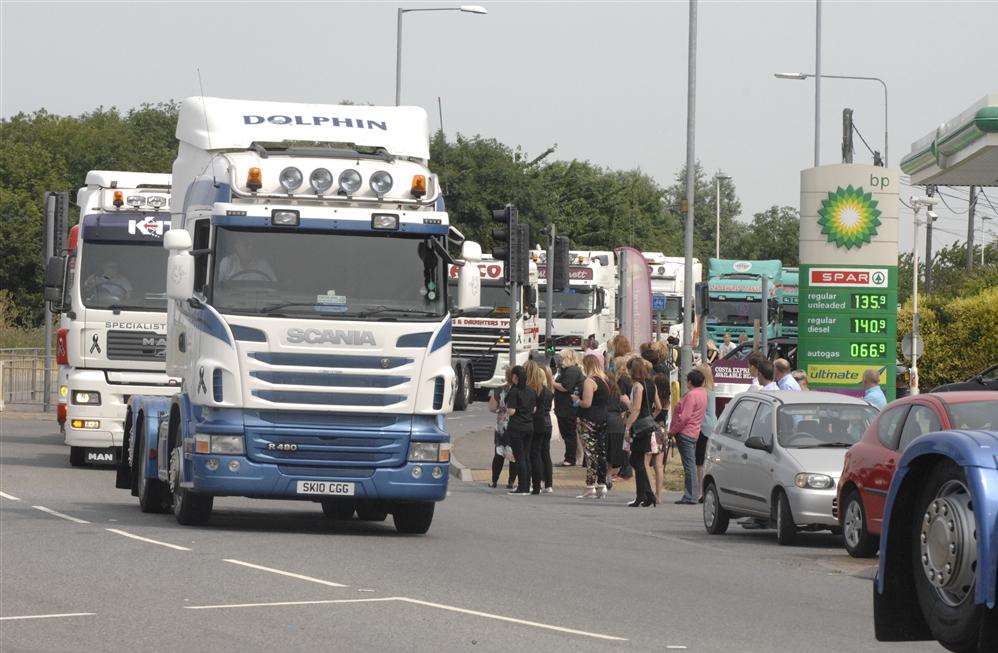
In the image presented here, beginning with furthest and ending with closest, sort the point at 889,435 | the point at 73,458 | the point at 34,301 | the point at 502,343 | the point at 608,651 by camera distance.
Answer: the point at 34,301, the point at 502,343, the point at 73,458, the point at 889,435, the point at 608,651

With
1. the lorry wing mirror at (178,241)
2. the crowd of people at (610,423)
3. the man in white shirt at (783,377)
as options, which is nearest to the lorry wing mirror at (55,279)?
the crowd of people at (610,423)

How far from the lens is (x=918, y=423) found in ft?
48.3

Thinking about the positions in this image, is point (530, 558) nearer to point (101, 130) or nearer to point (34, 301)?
point (34, 301)

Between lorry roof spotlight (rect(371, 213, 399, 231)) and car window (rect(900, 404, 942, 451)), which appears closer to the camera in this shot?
car window (rect(900, 404, 942, 451))

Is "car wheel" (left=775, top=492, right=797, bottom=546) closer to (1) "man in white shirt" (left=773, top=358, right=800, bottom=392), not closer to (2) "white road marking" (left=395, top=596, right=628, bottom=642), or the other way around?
(1) "man in white shirt" (left=773, top=358, right=800, bottom=392)

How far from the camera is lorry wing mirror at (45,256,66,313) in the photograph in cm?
2300

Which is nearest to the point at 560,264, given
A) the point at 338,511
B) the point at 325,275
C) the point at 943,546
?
the point at 338,511

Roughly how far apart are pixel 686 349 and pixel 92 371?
11604 mm

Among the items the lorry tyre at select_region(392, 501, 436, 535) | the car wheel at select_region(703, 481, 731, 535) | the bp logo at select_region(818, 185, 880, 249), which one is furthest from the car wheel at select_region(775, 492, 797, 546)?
the bp logo at select_region(818, 185, 880, 249)

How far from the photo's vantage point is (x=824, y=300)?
88.5ft

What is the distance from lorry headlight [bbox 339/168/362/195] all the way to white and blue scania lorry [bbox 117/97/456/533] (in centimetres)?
1

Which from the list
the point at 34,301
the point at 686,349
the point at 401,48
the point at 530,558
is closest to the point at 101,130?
the point at 34,301

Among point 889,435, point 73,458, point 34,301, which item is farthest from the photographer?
point 34,301

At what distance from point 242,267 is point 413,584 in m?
4.06
